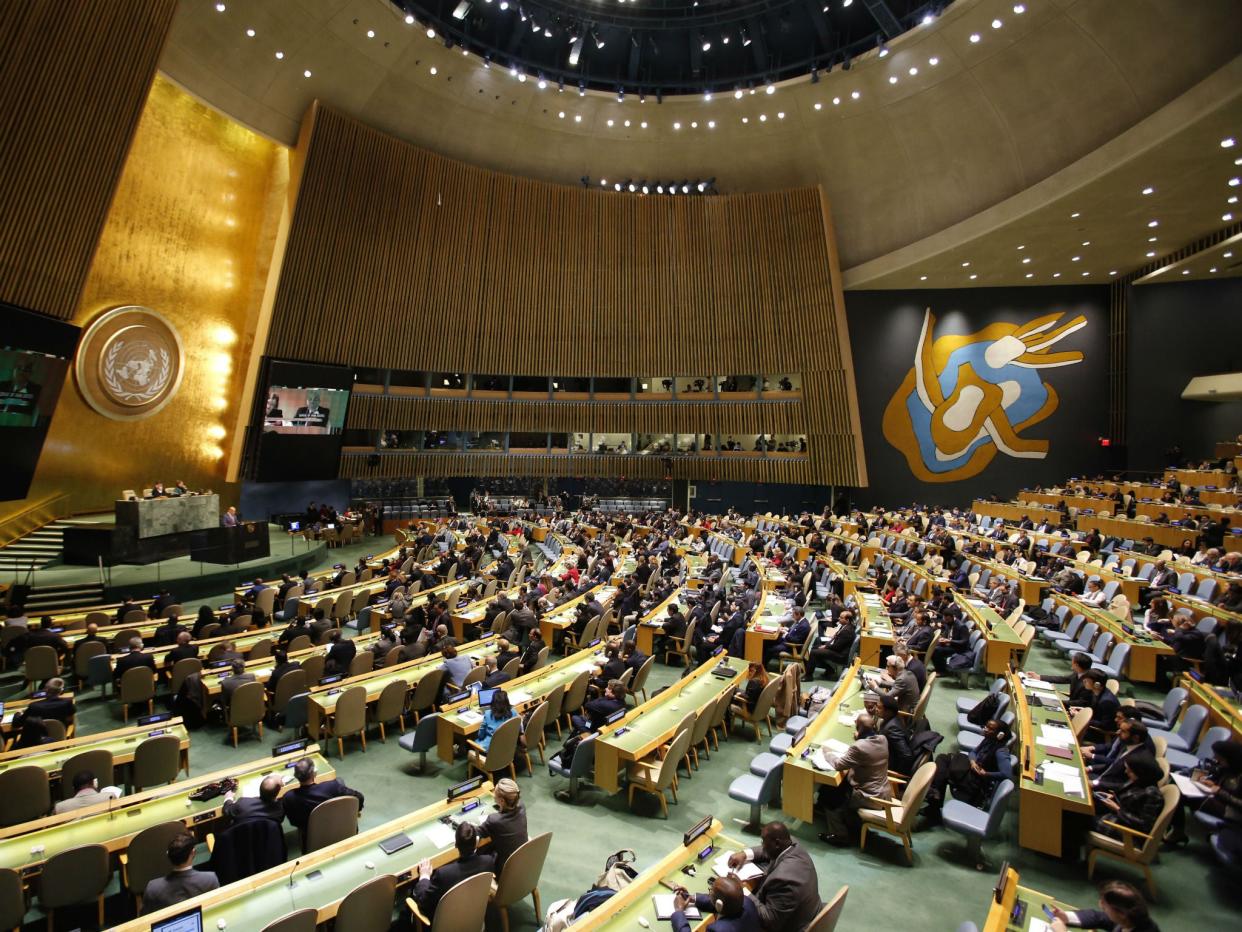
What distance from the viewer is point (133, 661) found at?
7.76m

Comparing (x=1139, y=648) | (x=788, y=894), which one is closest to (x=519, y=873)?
(x=788, y=894)

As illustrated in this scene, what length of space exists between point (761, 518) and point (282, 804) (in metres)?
18.6

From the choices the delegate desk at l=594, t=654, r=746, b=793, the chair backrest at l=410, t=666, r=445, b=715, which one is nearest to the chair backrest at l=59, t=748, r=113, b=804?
the chair backrest at l=410, t=666, r=445, b=715

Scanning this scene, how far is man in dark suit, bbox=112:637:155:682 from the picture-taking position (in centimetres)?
776

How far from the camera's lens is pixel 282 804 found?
4746 millimetres

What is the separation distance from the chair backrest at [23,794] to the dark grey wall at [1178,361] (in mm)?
26509

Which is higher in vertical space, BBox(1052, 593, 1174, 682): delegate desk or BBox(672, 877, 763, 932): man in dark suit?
BBox(1052, 593, 1174, 682): delegate desk

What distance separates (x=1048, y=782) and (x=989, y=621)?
4863 millimetres

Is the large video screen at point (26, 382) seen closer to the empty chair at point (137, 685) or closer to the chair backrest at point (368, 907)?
the empty chair at point (137, 685)

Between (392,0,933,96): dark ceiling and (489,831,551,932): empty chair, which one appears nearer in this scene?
(489,831,551,932): empty chair

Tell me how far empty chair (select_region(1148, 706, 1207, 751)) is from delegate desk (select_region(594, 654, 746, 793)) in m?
3.81

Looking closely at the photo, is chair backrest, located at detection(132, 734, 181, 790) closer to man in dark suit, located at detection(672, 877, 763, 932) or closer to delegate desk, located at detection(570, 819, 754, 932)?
delegate desk, located at detection(570, 819, 754, 932)

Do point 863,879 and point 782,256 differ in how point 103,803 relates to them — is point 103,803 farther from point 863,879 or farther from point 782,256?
point 782,256

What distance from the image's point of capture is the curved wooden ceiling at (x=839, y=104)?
606 inches
